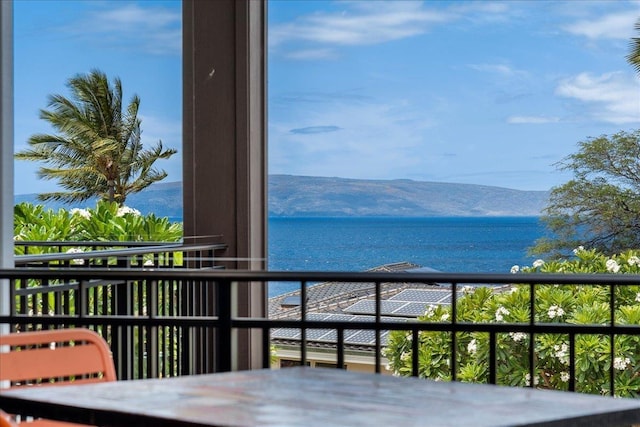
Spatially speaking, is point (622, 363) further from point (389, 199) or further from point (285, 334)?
point (285, 334)

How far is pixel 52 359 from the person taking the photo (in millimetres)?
1939

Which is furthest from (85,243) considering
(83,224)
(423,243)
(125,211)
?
(423,243)

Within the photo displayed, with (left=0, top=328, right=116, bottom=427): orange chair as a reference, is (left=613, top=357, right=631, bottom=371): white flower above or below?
below

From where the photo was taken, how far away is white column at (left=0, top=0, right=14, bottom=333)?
3.13 meters

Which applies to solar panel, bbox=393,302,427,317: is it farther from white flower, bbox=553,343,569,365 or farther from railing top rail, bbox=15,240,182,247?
railing top rail, bbox=15,240,182,247

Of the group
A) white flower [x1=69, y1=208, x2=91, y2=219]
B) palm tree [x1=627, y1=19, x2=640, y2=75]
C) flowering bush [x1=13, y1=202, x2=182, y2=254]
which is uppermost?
palm tree [x1=627, y1=19, x2=640, y2=75]

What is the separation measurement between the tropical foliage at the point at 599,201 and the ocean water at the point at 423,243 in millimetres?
128

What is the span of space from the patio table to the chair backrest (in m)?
0.34

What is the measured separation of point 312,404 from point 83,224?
348cm

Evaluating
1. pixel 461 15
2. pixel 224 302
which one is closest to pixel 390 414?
pixel 224 302

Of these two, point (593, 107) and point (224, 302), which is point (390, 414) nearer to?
point (224, 302)

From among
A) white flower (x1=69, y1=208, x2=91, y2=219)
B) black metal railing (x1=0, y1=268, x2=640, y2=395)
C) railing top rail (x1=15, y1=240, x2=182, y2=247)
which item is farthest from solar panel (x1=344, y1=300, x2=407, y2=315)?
white flower (x1=69, y1=208, x2=91, y2=219)

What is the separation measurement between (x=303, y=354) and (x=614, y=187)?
2679 mm

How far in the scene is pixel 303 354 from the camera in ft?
8.55
